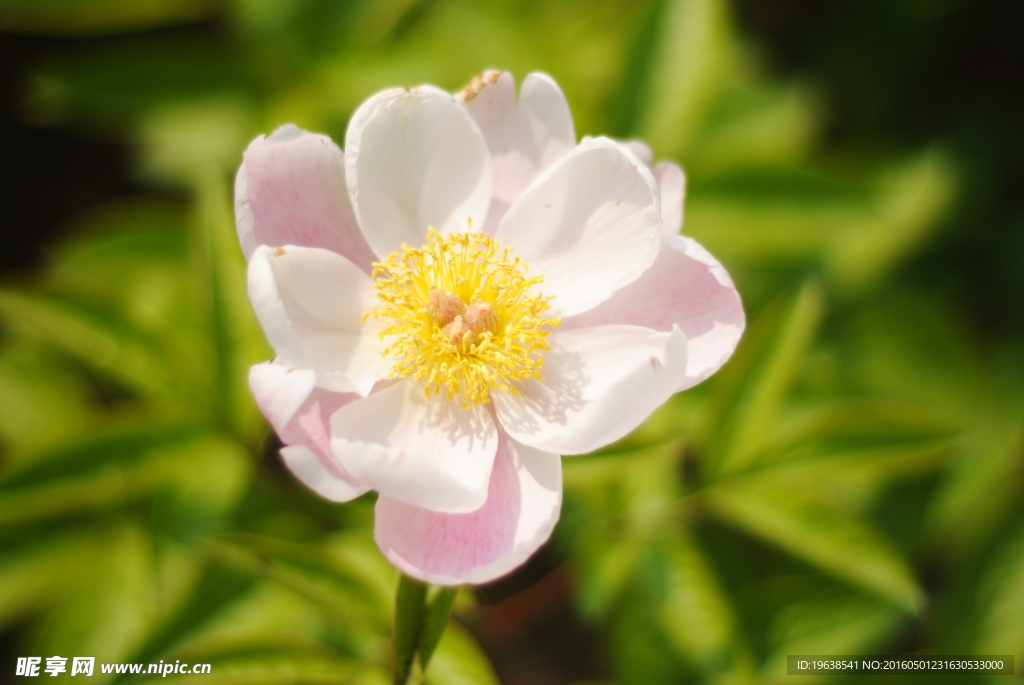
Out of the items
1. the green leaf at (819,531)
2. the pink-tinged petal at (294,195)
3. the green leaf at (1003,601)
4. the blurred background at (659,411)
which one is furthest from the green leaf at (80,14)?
the green leaf at (1003,601)

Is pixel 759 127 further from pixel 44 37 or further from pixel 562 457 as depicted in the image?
pixel 44 37

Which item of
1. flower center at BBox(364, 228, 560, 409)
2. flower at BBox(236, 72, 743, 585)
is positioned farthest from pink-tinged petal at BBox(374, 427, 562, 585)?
flower center at BBox(364, 228, 560, 409)

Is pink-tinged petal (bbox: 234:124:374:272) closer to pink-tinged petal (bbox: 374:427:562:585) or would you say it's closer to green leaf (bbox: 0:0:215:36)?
→ pink-tinged petal (bbox: 374:427:562:585)

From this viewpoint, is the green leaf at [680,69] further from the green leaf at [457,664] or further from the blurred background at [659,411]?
the green leaf at [457,664]

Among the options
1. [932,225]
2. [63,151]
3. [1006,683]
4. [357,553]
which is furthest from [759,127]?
[63,151]

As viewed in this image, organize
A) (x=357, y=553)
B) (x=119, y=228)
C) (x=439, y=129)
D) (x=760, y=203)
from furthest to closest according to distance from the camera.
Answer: (x=119, y=228) → (x=760, y=203) → (x=357, y=553) → (x=439, y=129)

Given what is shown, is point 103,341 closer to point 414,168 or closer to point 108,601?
point 108,601
